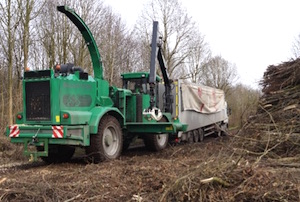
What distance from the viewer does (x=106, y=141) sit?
9.28m

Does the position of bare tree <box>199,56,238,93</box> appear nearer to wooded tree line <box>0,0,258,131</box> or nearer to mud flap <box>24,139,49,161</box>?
wooded tree line <box>0,0,258,131</box>

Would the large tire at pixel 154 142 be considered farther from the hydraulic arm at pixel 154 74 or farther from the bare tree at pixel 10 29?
the bare tree at pixel 10 29

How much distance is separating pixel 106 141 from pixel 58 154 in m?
1.60

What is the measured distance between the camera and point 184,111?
541 inches

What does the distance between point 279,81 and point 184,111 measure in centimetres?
478

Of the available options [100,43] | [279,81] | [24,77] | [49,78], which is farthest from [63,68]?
[100,43]

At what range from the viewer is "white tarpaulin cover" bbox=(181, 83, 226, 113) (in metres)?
14.1

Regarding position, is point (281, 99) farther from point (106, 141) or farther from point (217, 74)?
point (217, 74)

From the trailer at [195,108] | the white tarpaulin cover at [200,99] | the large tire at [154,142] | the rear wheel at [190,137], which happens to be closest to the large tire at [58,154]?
the large tire at [154,142]

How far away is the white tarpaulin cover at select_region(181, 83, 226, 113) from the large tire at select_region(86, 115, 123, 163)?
4752 mm

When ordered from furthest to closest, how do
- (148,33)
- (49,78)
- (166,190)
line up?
(148,33) < (49,78) < (166,190)

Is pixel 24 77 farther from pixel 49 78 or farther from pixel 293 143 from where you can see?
pixel 293 143

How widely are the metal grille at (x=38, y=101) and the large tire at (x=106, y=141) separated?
1334 millimetres

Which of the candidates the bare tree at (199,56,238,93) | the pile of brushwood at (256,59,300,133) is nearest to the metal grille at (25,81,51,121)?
the pile of brushwood at (256,59,300,133)
